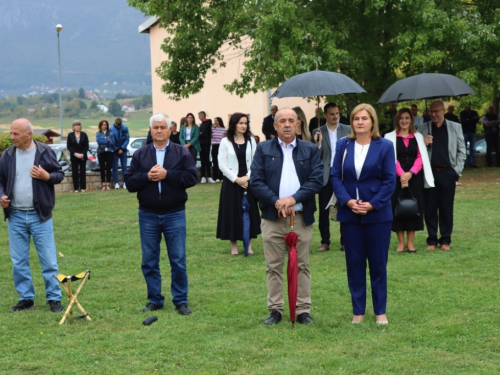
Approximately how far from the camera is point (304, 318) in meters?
7.85

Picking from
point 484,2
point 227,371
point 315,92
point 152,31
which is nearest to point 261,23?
point 484,2

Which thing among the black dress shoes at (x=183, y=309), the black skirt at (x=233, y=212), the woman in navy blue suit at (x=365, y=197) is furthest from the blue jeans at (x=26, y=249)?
the black skirt at (x=233, y=212)

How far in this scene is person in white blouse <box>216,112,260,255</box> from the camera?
1151 centimetres

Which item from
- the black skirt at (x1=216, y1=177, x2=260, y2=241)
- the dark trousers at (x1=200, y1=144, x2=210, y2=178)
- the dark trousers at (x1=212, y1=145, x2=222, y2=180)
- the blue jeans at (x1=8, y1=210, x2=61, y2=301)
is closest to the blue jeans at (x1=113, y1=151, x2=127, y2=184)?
the dark trousers at (x1=200, y1=144, x2=210, y2=178)

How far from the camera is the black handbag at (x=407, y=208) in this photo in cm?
1139

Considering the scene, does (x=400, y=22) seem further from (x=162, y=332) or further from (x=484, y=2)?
(x=162, y=332)

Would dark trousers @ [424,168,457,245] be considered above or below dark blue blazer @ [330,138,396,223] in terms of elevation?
below

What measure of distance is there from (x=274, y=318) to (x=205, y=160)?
17017 mm

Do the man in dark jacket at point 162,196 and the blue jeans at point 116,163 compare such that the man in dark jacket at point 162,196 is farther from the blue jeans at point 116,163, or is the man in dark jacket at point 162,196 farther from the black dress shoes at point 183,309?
the blue jeans at point 116,163

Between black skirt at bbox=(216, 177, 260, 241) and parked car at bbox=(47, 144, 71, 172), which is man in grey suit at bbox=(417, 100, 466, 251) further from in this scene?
parked car at bbox=(47, 144, 71, 172)

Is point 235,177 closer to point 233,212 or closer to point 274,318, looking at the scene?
point 233,212

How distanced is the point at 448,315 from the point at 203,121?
1711cm

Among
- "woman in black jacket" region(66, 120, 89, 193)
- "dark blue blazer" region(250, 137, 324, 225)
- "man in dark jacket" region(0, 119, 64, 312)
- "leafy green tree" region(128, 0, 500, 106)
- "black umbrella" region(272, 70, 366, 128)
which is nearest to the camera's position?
"dark blue blazer" region(250, 137, 324, 225)

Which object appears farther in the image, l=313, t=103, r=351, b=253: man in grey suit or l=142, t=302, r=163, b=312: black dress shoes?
l=313, t=103, r=351, b=253: man in grey suit
